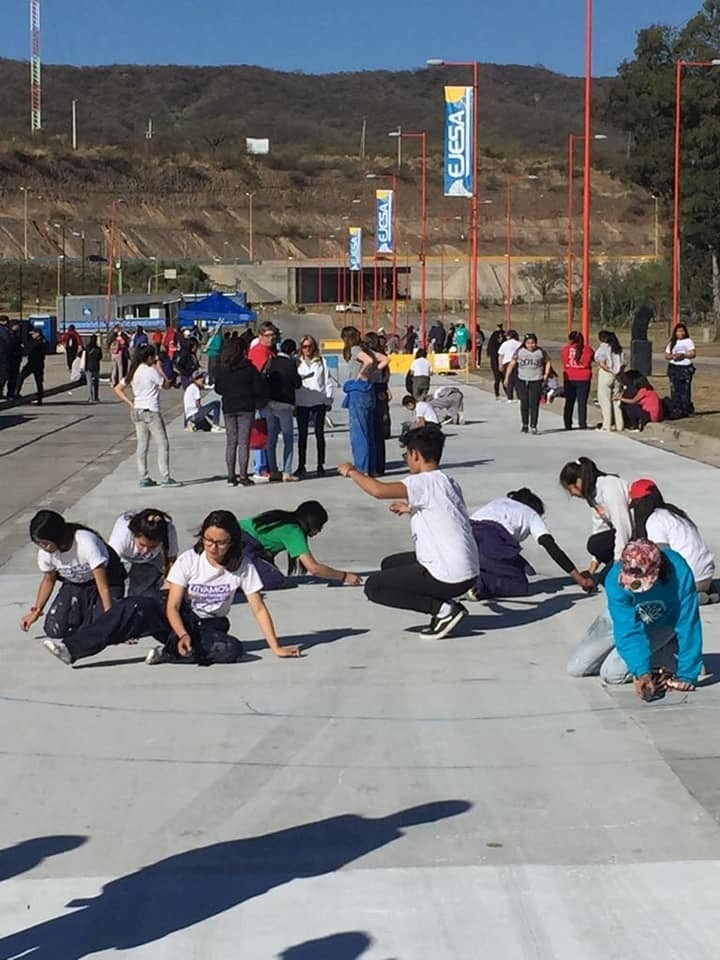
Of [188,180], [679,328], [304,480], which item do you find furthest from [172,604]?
[188,180]

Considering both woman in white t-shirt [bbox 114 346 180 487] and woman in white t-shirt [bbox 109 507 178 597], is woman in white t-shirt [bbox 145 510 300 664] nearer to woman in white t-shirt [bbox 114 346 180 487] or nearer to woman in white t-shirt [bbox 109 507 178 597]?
woman in white t-shirt [bbox 109 507 178 597]

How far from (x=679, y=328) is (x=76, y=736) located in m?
20.2

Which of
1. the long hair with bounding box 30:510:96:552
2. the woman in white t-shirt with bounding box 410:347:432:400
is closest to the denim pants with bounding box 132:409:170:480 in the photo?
the long hair with bounding box 30:510:96:552

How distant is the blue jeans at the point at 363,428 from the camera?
18109 mm

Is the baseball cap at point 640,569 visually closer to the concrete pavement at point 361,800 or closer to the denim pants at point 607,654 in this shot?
the denim pants at point 607,654

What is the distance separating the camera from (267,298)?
129250 millimetres

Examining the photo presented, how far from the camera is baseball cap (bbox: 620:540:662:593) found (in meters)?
7.62

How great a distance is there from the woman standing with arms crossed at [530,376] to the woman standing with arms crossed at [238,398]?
714 centimetres

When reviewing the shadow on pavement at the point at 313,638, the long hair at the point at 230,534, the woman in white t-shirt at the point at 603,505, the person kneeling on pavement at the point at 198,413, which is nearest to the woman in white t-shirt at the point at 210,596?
the long hair at the point at 230,534

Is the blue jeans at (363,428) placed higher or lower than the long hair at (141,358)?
lower

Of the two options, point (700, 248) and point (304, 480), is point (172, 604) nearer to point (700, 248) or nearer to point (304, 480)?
point (304, 480)

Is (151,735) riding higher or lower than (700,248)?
Answer: lower

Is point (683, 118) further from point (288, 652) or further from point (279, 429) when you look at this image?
point (288, 652)

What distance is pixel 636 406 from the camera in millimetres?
24500
